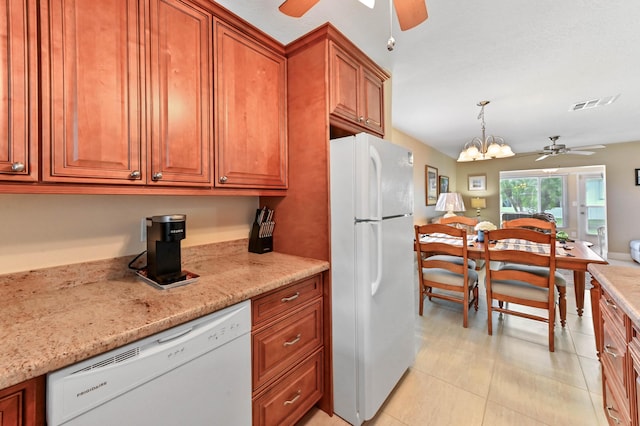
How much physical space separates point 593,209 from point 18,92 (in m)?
8.64

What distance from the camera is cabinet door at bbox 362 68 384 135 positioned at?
1.86 m

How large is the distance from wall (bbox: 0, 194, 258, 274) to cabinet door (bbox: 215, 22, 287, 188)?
0.41 m

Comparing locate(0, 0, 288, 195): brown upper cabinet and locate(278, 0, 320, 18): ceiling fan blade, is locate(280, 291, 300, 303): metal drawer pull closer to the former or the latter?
locate(0, 0, 288, 195): brown upper cabinet

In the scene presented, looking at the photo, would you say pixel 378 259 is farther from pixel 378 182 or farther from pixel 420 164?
pixel 420 164

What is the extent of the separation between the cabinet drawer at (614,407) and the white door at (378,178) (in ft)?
4.06

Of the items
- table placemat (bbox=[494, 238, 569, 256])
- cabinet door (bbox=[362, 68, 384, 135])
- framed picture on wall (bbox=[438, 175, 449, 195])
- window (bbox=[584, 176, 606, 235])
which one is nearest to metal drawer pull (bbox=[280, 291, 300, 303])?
cabinet door (bbox=[362, 68, 384, 135])

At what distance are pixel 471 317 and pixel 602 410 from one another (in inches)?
48.3

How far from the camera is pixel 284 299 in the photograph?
4.36ft

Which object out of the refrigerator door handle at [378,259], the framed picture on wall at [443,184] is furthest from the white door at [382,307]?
the framed picture on wall at [443,184]

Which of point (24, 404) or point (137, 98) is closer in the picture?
point (24, 404)

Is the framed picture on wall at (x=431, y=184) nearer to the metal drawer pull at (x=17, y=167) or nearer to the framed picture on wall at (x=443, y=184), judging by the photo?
the framed picture on wall at (x=443, y=184)

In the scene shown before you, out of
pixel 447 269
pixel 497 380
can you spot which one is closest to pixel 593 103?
pixel 447 269

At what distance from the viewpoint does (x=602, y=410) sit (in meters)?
1.55

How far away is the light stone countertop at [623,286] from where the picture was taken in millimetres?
929
